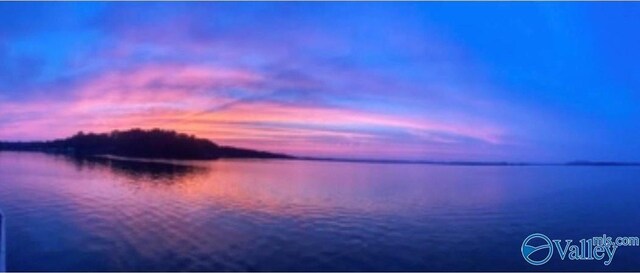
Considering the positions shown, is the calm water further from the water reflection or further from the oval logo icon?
the water reflection

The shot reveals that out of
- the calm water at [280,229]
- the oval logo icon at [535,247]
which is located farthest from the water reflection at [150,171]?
the oval logo icon at [535,247]

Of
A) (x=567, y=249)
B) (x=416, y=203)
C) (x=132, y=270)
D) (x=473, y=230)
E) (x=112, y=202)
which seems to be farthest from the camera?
(x=416, y=203)

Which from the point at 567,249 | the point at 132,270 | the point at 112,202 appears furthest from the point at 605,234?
the point at 112,202

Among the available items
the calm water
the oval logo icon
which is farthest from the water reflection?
the oval logo icon

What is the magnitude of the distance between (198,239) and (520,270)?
10.8 m

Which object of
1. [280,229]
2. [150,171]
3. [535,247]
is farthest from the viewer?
[150,171]

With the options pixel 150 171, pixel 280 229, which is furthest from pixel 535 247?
pixel 150 171

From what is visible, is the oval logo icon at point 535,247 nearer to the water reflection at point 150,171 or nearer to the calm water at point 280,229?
the calm water at point 280,229

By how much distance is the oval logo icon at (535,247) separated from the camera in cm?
1570

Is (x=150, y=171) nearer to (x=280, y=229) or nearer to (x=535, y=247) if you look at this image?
(x=280, y=229)

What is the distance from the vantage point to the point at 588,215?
26.2m

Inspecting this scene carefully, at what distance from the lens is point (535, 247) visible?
17.5m

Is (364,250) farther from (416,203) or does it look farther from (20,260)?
(416,203)

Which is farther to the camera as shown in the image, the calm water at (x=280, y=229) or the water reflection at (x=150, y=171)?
the water reflection at (x=150, y=171)
